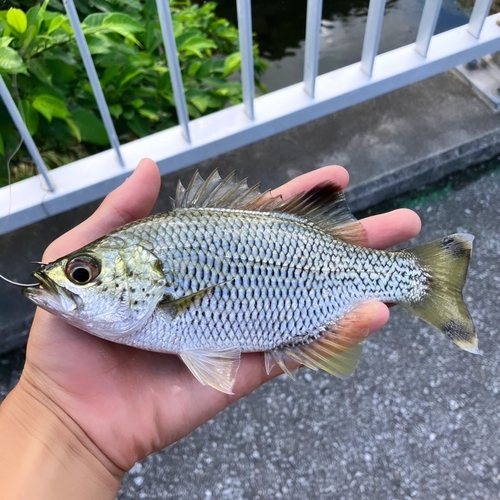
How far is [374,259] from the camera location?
190 cm

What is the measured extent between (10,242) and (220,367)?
1.63 meters

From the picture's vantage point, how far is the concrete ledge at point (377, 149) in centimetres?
305

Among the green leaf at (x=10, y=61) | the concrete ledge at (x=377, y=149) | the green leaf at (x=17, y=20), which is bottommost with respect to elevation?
the concrete ledge at (x=377, y=149)

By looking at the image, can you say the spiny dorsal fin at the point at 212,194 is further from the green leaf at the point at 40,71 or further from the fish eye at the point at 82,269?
the green leaf at the point at 40,71

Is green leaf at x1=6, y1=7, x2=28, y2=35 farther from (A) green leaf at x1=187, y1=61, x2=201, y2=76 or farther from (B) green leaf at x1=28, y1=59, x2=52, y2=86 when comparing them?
(A) green leaf at x1=187, y1=61, x2=201, y2=76

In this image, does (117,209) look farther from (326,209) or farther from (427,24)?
(427,24)

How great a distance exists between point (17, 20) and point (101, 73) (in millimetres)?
590

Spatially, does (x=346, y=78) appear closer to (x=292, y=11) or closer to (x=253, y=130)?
(x=253, y=130)

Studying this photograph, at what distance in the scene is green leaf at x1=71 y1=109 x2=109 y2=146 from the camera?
2701 mm

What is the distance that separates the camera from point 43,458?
1.64 metres

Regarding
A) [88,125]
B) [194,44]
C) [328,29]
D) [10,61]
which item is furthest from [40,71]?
[328,29]

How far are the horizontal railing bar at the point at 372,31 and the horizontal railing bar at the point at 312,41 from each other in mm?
273

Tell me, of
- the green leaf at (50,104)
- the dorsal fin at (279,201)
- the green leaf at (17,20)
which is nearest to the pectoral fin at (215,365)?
the dorsal fin at (279,201)

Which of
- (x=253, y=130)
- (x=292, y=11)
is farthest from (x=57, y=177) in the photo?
(x=292, y=11)
